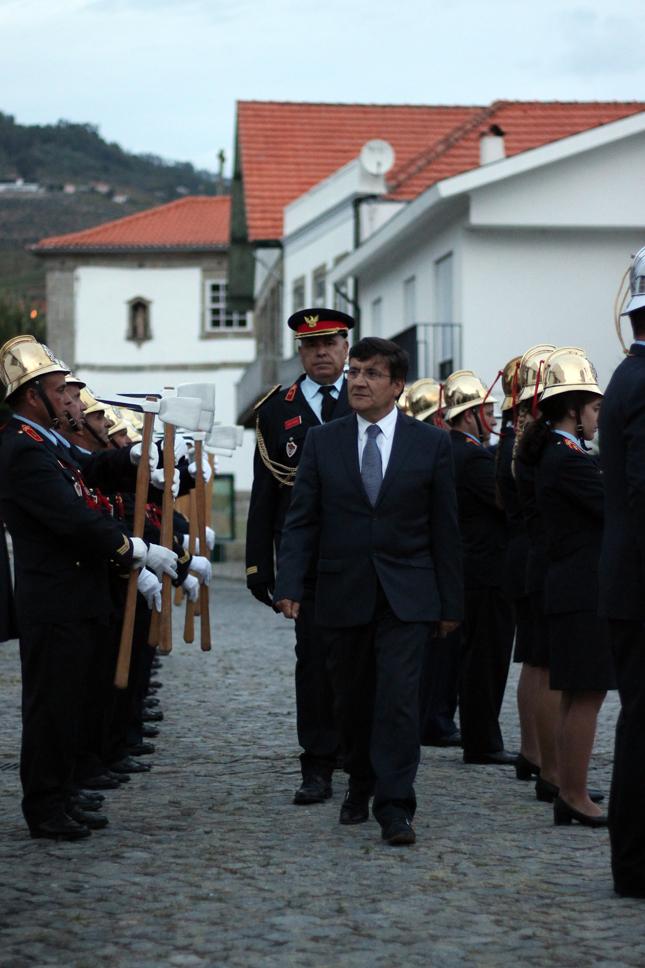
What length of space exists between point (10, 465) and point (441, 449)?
5.76ft

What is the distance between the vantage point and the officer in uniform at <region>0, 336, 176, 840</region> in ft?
24.6

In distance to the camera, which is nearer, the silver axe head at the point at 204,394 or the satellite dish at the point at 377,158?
the silver axe head at the point at 204,394

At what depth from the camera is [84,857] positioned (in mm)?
7086

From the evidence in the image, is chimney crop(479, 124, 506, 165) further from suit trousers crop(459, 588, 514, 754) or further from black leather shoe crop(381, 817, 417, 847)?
black leather shoe crop(381, 817, 417, 847)

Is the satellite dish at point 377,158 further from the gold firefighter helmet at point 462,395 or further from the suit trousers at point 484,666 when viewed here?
the suit trousers at point 484,666

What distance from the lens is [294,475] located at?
8.91 meters

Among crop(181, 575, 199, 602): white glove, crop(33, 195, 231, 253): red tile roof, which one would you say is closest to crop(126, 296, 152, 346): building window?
crop(33, 195, 231, 253): red tile roof

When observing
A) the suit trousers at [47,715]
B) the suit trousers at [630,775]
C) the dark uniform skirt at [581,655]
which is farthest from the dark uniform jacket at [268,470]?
the suit trousers at [630,775]

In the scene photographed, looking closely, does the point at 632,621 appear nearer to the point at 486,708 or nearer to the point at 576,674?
the point at 576,674

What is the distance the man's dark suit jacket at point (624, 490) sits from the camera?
20.0ft

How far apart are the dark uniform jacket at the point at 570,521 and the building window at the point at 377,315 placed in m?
27.8

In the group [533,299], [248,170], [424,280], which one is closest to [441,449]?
[533,299]

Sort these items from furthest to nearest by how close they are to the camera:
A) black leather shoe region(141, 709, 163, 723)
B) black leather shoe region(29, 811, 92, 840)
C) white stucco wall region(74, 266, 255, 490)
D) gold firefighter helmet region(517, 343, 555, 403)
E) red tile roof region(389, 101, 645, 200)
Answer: white stucco wall region(74, 266, 255, 490)
red tile roof region(389, 101, 645, 200)
black leather shoe region(141, 709, 163, 723)
gold firefighter helmet region(517, 343, 555, 403)
black leather shoe region(29, 811, 92, 840)

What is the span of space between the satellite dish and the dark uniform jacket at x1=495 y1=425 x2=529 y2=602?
26020mm
